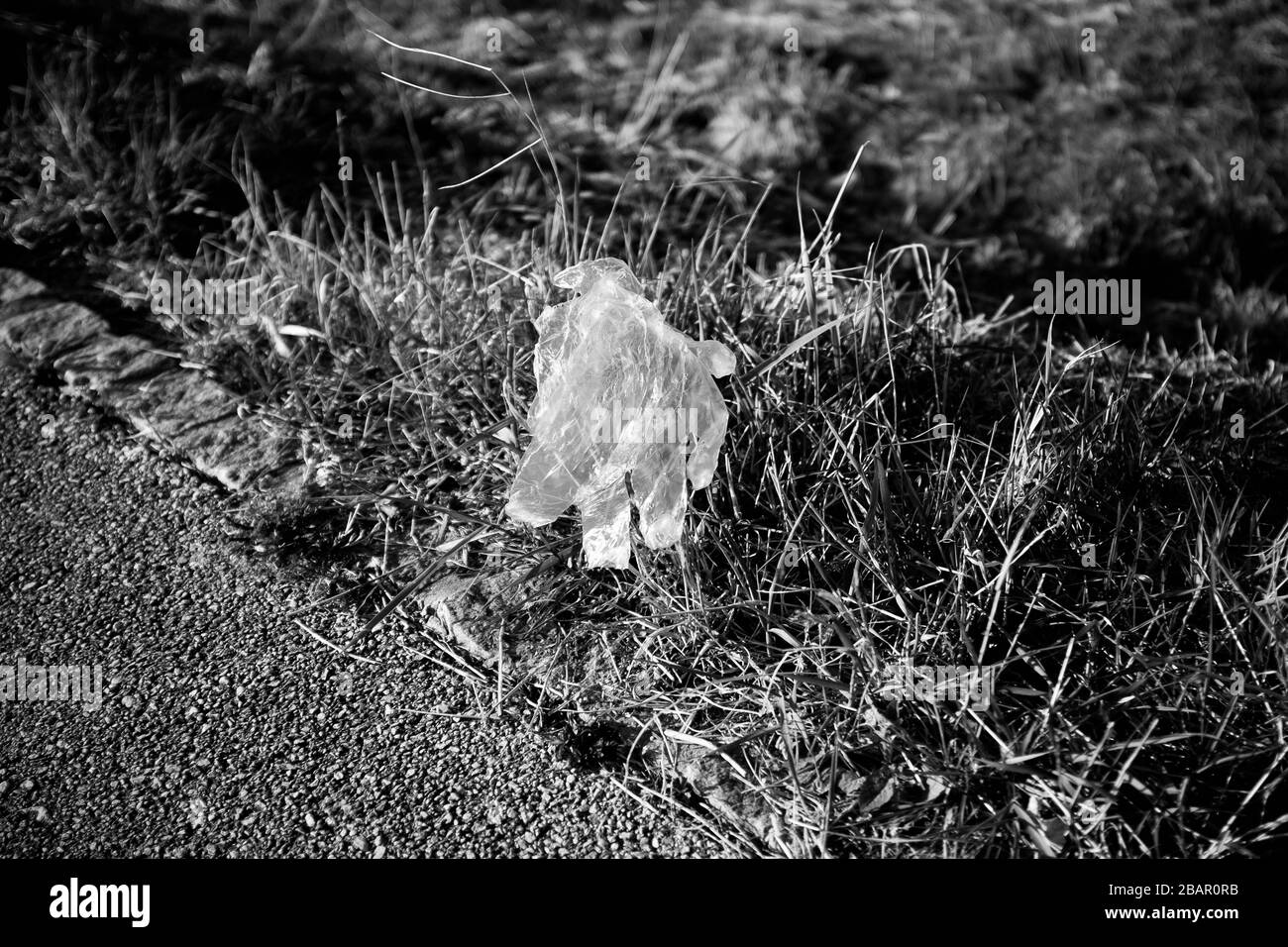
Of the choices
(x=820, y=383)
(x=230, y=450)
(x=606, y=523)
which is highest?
(x=820, y=383)

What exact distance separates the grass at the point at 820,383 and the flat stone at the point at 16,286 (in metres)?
0.12

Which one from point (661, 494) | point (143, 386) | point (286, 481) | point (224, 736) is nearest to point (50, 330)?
point (143, 386)

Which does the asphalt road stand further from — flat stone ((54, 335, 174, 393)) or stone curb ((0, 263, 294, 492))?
flat stone ((54, 335, 174, 393))

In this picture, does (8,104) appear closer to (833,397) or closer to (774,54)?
(774,54)

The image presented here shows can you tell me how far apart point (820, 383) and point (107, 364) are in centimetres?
188

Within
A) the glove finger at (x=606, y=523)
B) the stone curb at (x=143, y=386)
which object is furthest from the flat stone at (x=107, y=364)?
the glove finger at (x=606, y=523)

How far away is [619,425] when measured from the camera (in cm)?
219

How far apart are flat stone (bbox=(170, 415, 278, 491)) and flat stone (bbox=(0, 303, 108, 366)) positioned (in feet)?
1.82

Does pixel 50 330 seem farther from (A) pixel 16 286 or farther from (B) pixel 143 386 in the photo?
(B) pixel 143 386

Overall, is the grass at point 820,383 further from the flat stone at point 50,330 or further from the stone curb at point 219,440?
the flat stone at point 50,330

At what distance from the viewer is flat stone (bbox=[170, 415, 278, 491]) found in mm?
2666

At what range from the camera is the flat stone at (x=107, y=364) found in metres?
2.93

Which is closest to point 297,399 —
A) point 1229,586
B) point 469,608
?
point 469,608

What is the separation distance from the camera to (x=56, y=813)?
1.98 metres
